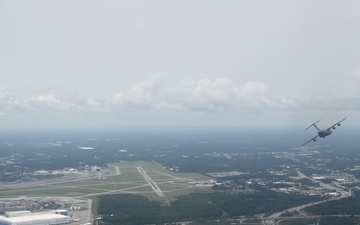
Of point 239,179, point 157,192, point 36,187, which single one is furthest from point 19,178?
point 239,179

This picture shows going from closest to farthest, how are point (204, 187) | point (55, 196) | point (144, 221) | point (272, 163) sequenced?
1. point (144, 221)
2. point (55, 196)
3. point (204, 187)
4. point (272, 163)

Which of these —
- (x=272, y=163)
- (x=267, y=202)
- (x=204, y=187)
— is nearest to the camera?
(x=267, y=202)

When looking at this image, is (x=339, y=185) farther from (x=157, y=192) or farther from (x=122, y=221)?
(x=122, y=221)

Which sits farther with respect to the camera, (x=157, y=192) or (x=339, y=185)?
(x=339, y=185)

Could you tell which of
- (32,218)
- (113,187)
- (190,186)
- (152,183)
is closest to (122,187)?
(113,187)

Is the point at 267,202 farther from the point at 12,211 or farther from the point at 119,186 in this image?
the point at 12,211

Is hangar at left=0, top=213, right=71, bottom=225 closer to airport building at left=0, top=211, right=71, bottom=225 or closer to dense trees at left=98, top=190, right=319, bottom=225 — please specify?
airport building at left=0, top=211, right=71, bottom=225

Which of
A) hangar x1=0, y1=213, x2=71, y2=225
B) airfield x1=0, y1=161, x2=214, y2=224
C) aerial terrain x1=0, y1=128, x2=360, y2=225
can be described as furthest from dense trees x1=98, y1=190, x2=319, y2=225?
hangar x1=0, y1=213, x2=71, y2=225

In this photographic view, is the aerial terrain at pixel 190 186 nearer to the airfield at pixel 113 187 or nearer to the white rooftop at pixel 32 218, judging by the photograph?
the airfield at pixel 113 187
